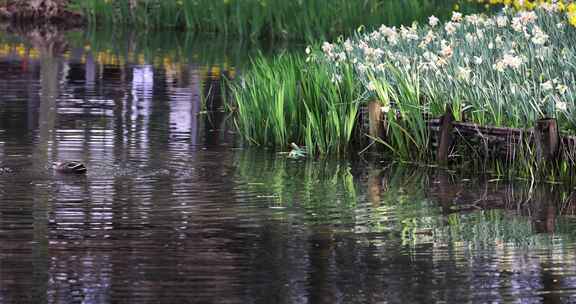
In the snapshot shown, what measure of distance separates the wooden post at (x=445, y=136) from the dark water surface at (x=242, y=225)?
249 mm

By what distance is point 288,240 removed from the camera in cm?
995

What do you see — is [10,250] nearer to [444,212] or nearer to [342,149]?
[444,212]

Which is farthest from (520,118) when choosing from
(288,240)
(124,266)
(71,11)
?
(71,11)

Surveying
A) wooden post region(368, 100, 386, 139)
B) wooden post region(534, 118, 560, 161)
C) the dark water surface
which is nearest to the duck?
the dark water surface

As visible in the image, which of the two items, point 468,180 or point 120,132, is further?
point 120,132

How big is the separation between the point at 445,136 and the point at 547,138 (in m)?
1.44

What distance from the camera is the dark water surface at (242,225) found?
8.41 m

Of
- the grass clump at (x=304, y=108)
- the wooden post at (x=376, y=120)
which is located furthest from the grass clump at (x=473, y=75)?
the grass clump at (x=304, y=108)

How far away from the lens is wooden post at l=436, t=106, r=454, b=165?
1407cm

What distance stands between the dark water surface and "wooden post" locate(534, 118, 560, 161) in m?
0.30

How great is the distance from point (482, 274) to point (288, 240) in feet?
5.10

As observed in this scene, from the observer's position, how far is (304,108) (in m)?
15.7

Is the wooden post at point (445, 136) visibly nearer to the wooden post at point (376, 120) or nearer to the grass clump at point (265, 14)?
the wooden post at point (376, 120)

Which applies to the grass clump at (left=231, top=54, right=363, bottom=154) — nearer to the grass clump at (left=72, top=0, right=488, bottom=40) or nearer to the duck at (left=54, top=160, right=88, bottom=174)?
the duck at (left=54, top=160, right=88, bottom=174)
